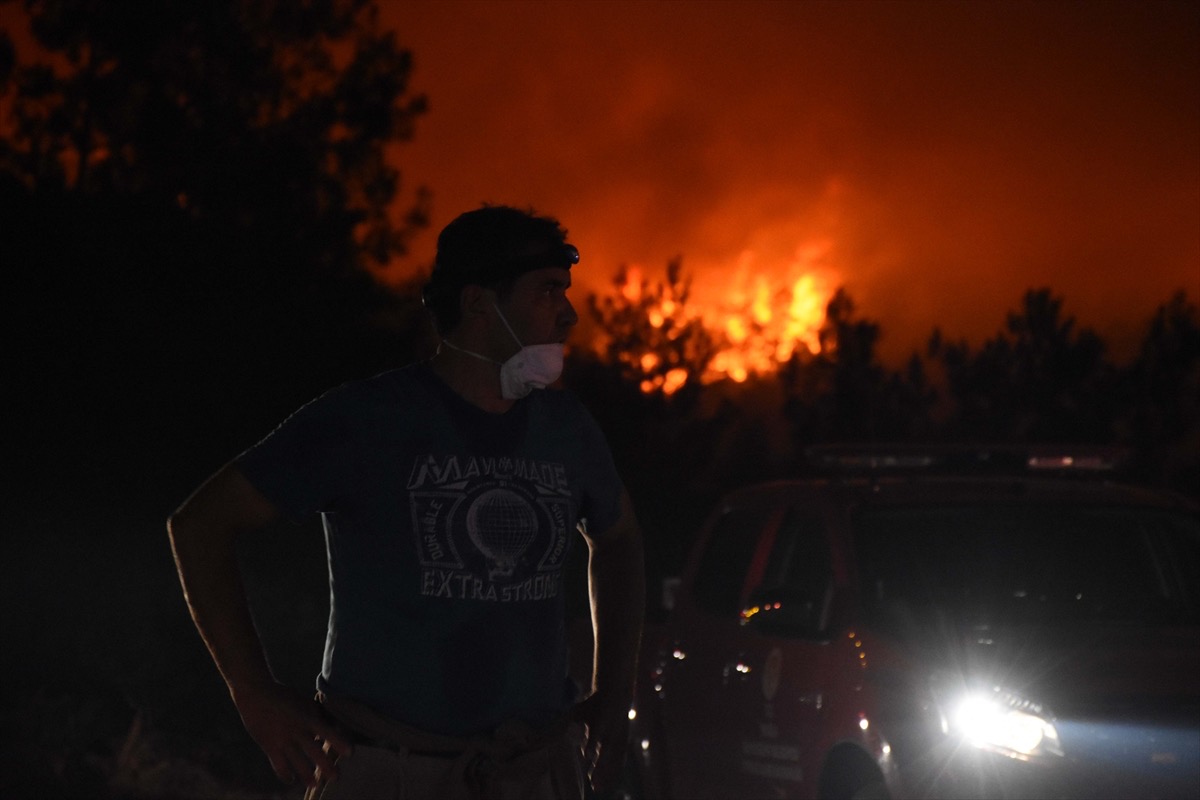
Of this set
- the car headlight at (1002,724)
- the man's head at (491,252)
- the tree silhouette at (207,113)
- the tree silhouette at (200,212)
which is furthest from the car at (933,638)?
the tree silhouette at (207,113)

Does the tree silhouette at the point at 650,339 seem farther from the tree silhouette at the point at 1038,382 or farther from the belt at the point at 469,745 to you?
the belt at the point at 469,745

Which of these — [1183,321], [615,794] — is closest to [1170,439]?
[1183,321]

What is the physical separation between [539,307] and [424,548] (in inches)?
21.7

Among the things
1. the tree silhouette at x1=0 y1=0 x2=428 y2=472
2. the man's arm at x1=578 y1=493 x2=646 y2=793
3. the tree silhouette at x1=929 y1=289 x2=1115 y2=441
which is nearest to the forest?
the tree silhouette at x1=0 y1=0 x2=428 y2=472

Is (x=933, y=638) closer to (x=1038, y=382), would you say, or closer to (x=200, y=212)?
(x=200, y=212)

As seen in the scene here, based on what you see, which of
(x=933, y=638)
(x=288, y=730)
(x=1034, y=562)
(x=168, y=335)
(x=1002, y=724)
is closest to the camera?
(x=288, y=730)

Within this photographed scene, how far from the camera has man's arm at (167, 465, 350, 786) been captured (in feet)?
11.5

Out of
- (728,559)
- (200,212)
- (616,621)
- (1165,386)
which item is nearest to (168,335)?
(200,212)

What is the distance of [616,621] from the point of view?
4.16 m

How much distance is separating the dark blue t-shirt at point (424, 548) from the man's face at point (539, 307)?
0.66ft

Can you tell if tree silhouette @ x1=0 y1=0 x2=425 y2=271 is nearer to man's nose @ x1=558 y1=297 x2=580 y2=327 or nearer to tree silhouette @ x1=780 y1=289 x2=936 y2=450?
man's nose @ x1=558 y1=297 x2=580 y2=327

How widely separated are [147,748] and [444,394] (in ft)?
26.3

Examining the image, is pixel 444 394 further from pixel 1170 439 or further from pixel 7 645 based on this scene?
pixel 1170 439

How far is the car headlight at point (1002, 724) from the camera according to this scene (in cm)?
558
